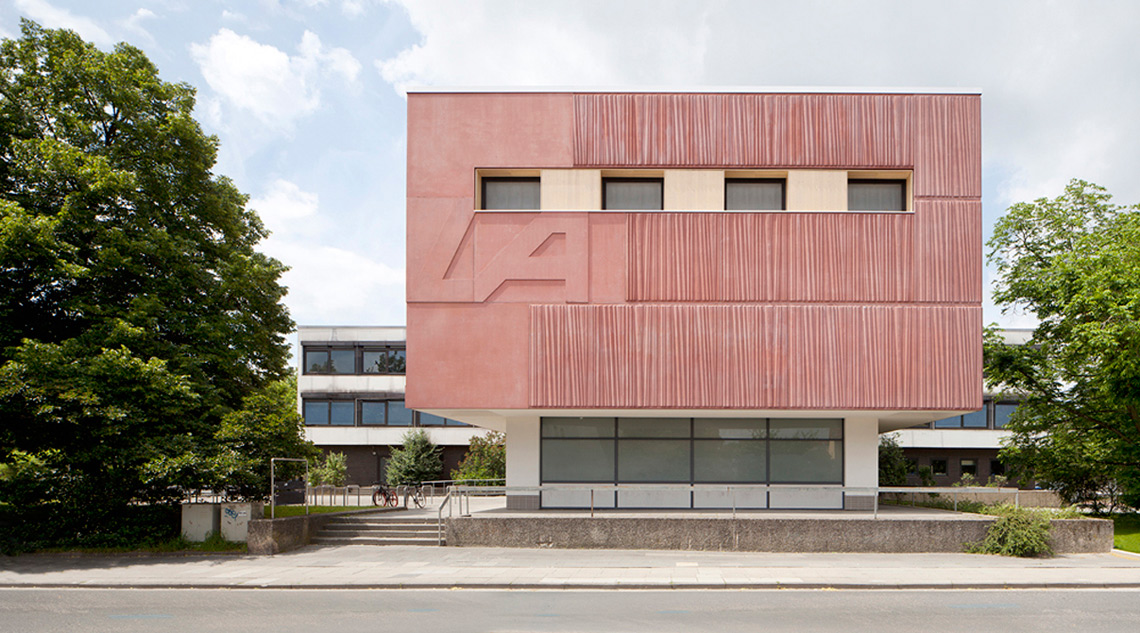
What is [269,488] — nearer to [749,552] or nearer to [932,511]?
[749,552]

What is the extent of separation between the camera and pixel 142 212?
22344mm

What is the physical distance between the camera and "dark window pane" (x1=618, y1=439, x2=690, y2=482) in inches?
953

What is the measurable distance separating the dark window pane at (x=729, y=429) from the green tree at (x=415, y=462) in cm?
2414

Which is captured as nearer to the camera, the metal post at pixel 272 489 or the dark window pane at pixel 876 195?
the metal post at pixel 272 489

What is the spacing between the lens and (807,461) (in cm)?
2412

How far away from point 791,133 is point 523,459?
1221 centimetres

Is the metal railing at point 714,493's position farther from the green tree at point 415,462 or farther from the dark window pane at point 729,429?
the green tree at point 415,462

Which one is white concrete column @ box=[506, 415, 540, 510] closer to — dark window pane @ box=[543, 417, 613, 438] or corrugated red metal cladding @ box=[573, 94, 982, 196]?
dark window pane @ box=[543, 417, 613, 438]

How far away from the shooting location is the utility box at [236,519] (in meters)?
20.9

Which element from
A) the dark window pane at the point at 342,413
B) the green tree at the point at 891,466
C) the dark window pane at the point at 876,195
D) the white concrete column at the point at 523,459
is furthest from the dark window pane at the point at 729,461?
the dark window pane at the point at 342,413

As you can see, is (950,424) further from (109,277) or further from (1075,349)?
(109,277)

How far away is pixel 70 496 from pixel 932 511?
2306 cm

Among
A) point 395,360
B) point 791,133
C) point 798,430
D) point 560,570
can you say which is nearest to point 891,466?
point 798,430

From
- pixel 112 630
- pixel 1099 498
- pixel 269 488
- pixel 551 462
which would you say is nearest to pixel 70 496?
pixel 269 488
